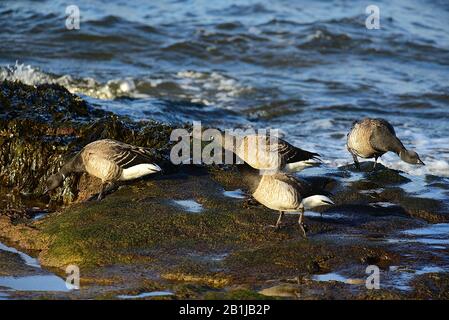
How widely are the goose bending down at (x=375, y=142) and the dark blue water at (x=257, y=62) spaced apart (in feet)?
5.17

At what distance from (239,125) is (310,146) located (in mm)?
1973

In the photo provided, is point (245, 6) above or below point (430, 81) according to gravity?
above

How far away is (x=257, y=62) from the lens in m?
20.6

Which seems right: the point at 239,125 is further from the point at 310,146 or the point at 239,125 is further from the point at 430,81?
the point at 430,81

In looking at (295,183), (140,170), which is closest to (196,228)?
(295,183)

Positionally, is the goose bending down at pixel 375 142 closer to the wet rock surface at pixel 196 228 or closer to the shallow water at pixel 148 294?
the wet rock surface at pixel 196 228

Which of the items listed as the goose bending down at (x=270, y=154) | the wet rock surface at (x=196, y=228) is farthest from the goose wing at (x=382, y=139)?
the goose bending down at (x=270, y=154)

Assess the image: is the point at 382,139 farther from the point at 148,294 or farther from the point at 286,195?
the point at 148,294

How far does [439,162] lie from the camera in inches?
489

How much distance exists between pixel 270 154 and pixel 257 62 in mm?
11438

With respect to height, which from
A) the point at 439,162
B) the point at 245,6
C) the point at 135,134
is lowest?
the point at 439,162

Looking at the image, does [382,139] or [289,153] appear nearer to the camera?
[289,153]

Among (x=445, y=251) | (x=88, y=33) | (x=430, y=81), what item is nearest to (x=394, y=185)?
(x=445, y=251)

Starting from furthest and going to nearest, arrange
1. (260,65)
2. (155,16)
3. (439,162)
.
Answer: (155,16), (260,65), (439,162)
